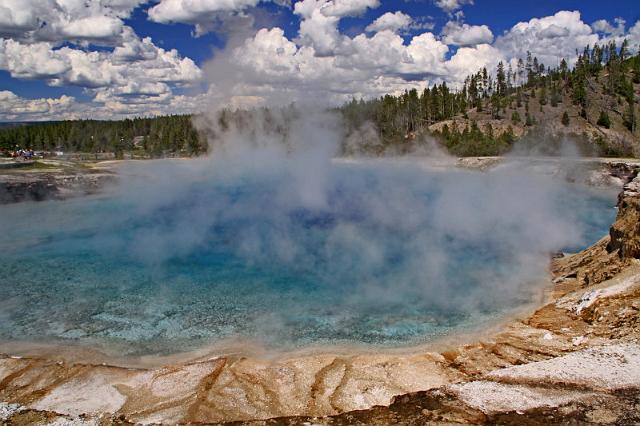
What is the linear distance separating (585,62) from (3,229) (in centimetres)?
7766

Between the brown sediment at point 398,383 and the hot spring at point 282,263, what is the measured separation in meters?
1.01

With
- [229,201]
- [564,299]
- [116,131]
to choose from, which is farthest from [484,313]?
[116,131]

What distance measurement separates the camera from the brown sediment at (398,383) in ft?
20.1

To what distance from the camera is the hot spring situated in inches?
405

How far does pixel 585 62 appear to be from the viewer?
237ft

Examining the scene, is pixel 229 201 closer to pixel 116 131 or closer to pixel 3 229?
pixel 3 229

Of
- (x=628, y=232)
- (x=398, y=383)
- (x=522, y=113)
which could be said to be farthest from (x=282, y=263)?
(x=522, y=113)

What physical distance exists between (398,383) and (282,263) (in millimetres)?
7117

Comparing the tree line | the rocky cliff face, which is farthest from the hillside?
the rocky cliff face

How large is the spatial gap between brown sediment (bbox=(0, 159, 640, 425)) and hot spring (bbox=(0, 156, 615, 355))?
3.33 ft

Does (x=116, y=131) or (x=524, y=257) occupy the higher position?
(x=116, y=131)

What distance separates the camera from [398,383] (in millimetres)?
7781

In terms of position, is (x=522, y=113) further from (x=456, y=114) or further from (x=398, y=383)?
(x=398, y=383)

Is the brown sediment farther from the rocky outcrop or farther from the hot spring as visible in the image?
the rocky outcrop
